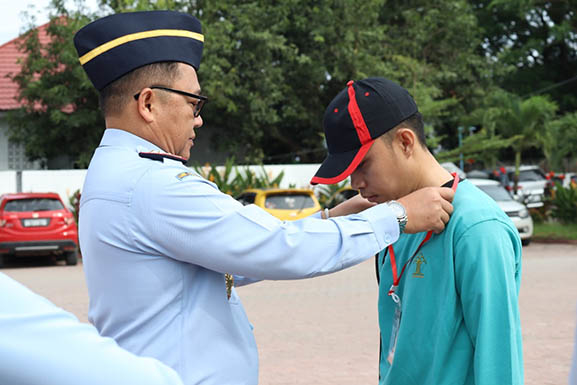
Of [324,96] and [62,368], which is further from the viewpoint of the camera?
[324,96]

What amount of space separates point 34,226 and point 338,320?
8.95m

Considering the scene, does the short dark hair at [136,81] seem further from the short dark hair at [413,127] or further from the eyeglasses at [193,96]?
the short dark hair at [413,127]

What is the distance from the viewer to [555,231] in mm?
19312

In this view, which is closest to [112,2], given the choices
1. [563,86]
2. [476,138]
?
[476,138]

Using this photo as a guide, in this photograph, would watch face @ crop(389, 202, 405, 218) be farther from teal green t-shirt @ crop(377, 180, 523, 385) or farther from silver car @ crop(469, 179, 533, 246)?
silver car @ crop(469, 179, 533, 246)

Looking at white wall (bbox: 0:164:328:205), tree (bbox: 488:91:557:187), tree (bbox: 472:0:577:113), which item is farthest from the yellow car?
tree (bbox: 472:0:577:113)

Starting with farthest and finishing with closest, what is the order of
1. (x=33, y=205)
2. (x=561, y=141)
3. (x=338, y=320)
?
(x=561, y=141), (x=33, y=205), (x=338, y=320)

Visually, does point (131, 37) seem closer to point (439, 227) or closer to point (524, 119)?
point (439, 227)

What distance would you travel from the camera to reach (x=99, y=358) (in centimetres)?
→ 103

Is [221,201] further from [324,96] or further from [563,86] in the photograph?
[563,86]

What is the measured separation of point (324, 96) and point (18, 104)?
10103 mm

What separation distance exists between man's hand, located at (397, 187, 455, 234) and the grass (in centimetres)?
1720

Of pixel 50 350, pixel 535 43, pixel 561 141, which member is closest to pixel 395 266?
pixel 50 350

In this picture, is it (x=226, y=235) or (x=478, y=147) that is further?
(x=478, y=147)
